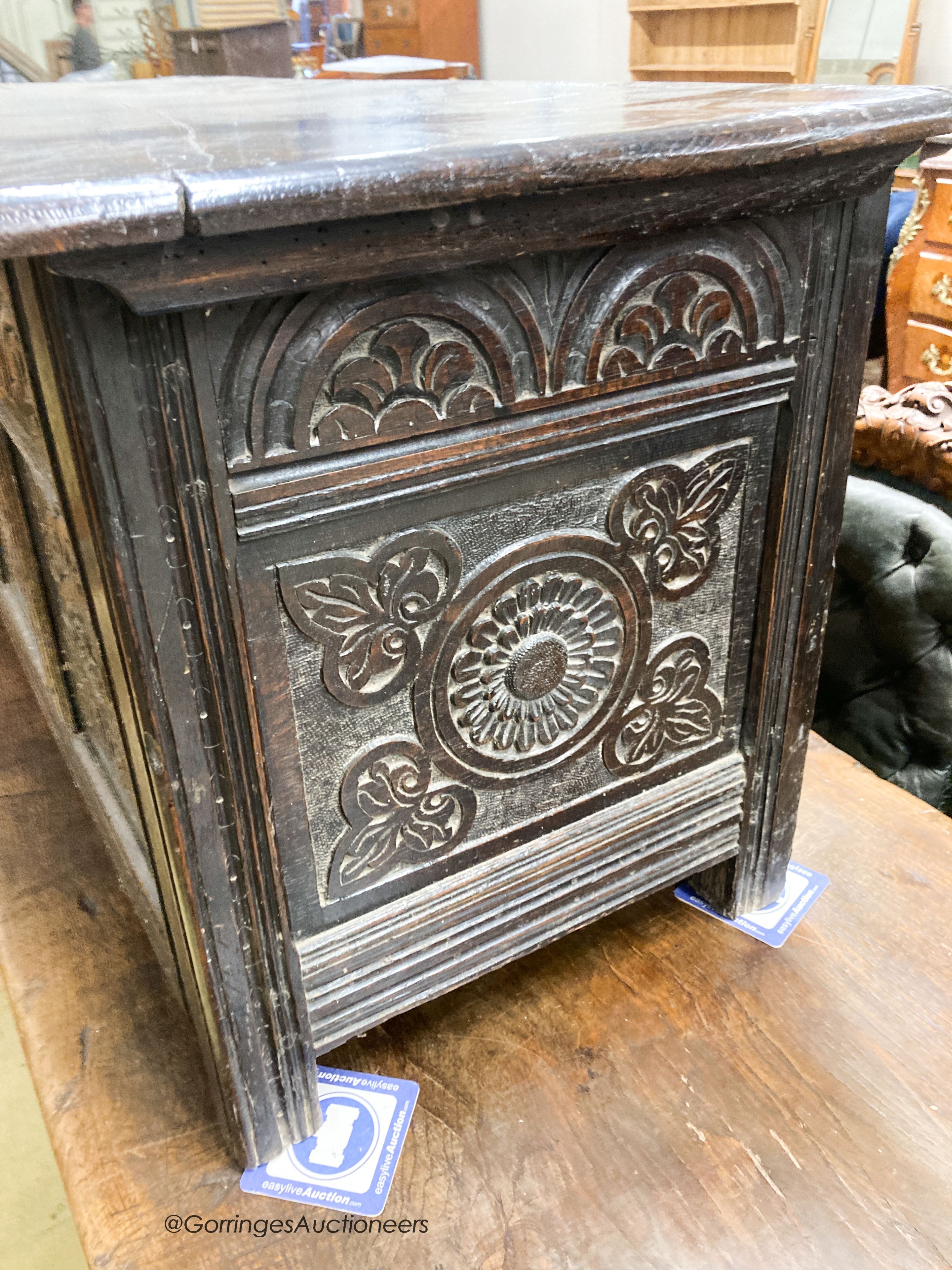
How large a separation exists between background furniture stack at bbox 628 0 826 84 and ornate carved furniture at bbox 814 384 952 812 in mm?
2072

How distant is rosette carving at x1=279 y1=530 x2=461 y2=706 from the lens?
2.03ft

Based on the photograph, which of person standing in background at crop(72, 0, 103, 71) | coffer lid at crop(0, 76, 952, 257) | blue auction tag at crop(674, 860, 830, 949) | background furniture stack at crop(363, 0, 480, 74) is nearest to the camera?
coffer lid at crop(0, 76, 952, 257)

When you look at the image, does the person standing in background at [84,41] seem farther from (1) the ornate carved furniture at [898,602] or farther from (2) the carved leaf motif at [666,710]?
(2) the carved leaf motif at [666,710]

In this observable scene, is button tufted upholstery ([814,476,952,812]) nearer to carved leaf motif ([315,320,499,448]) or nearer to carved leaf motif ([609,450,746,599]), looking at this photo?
carved leaf motif ([609,450,746,599])

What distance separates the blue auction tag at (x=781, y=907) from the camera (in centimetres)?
96

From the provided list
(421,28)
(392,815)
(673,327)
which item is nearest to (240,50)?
(673,327)

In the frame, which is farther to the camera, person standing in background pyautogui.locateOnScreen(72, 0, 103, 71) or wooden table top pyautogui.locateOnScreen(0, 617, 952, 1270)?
person standing in background pyautogui.locateOnScreen(72, 0, 103, 71)

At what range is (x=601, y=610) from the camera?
2.50 feet

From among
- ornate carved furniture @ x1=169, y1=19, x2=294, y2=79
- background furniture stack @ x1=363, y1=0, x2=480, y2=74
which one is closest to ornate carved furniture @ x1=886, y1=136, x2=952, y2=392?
ornate carved furniture @ x1=169, y1=19, x2=294, y2=79

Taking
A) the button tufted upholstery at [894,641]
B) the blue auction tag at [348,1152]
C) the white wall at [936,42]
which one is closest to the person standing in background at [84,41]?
the white wall at [936,42]

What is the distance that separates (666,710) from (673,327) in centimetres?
32

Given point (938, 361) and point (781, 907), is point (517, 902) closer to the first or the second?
point (781, 907)

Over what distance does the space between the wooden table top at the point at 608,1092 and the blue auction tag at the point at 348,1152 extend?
0.01 meters

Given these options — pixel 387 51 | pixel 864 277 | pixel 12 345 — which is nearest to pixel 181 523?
pixel 12 345
